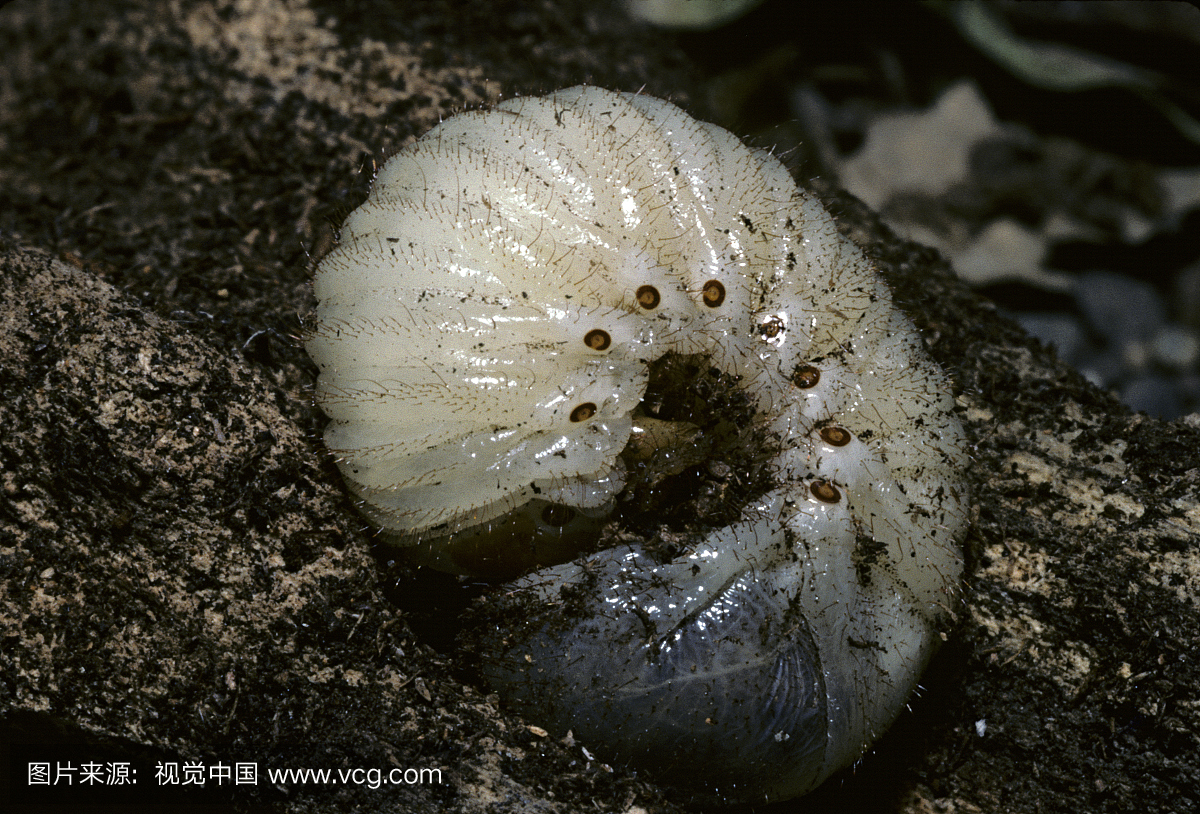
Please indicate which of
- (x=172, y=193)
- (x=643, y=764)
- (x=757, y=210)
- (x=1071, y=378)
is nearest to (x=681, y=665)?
(x=643, y=764)

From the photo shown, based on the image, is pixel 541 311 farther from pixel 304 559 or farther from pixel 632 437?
pixel 304 559

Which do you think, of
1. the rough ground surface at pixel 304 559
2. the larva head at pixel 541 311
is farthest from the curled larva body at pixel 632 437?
the rough ground surface at pixel 304 559

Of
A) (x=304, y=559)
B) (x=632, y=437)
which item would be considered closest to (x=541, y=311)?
(x=632, y=437)

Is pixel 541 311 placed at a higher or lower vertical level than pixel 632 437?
higher

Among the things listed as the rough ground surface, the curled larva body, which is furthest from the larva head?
the rough ground surface

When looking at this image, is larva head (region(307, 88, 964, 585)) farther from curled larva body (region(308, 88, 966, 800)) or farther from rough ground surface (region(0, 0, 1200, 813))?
rough ground surface (region(0, 0, 1200, 813))

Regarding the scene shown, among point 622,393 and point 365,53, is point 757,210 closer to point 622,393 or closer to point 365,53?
point 622,393
